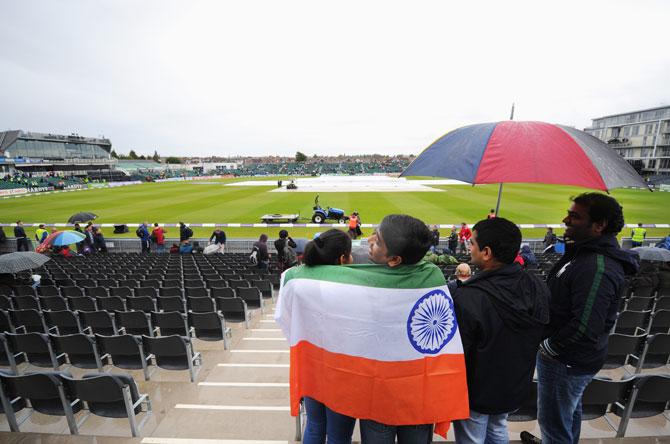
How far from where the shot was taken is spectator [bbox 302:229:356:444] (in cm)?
202

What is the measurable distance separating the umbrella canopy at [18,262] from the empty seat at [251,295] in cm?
550

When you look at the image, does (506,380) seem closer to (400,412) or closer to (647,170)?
(400,412)

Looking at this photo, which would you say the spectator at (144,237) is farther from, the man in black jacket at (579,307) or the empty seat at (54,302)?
the man in black jacket at (579,307)

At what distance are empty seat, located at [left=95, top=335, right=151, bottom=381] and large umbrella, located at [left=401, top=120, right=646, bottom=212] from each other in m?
4.36

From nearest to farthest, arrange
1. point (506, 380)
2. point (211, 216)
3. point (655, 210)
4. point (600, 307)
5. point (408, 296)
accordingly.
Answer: point (408, 296) < point (506, 380) < point (600, 307) < point (211, 216) < point (655, 210)

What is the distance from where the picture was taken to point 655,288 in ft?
24.4

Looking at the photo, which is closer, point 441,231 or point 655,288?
point 655,288

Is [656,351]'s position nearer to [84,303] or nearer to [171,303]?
[171,303]

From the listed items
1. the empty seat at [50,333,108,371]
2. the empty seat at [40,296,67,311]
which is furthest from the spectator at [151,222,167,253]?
the empty seat at [50,333,108,371]

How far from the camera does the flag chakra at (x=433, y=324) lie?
1773 millimetres

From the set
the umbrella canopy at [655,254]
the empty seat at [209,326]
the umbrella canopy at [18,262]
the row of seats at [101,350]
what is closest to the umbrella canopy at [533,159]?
the row of seats at [101,350]

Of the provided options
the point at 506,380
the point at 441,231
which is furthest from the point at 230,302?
the point at 441,231

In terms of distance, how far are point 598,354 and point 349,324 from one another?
2.03 metres

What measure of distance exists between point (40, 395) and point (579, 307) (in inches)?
207
